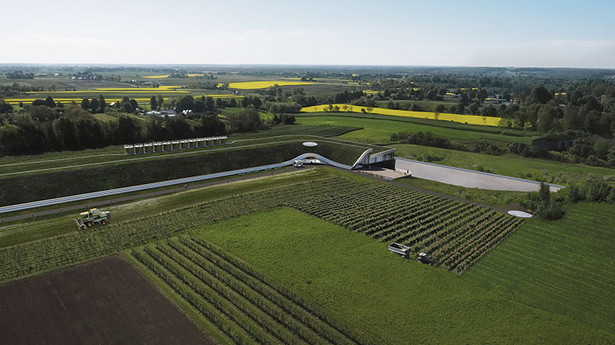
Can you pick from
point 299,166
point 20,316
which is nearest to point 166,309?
point 20,316

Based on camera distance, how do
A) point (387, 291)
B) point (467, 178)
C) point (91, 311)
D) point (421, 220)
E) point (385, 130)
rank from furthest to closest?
point (385, 130), point (467, 178), point (421, 220), point (387, 291), point (91, 311)

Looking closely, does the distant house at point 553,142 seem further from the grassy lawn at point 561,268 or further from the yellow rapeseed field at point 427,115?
the grassy lawn at point 561,268

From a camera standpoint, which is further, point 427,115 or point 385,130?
point 427,115

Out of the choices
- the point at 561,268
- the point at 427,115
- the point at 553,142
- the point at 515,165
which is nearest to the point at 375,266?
the point at 561,268

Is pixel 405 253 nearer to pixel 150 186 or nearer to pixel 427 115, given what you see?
pixel 150 186

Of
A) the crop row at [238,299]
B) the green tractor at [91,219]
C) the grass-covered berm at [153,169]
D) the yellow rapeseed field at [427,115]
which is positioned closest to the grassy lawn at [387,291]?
the crop row at [238,299]

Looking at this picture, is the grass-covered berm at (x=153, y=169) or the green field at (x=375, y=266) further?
the grass-covered berm at (x=153, y=169)

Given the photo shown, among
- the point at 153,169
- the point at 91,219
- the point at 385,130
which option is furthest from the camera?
the point at 385,130
